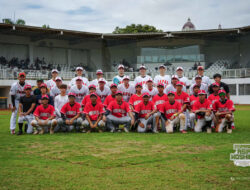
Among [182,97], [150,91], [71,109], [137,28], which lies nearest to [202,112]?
[182,97]

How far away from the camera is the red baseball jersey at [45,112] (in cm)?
894

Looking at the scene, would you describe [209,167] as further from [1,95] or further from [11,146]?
[1,95]

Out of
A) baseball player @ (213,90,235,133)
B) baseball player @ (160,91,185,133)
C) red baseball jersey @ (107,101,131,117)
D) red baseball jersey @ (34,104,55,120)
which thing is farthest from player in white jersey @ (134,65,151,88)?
red baseball jersey @ (34,104,55,120)

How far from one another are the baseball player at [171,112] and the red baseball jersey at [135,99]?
81 cm

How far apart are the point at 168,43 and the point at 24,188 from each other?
32662mm

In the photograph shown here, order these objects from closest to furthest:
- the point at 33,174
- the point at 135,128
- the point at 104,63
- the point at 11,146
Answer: the point at 33,174 → the point at 11,146 → the point at 135,128 → the point at 104,63

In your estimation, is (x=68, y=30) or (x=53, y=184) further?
(x=68, y=30)

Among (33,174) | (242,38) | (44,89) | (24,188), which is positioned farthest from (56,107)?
(242,38)

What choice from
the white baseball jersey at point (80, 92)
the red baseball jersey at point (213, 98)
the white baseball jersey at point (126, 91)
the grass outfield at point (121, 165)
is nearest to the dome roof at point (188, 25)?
→ the white baseball jersey at point (126, 91)

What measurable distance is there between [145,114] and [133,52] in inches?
1070

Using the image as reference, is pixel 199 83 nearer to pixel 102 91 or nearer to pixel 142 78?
pixel 142 78

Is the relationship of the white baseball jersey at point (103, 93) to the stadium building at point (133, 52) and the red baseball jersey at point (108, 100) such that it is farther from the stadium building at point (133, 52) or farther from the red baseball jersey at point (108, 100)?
the stadium building at point (133, 52)

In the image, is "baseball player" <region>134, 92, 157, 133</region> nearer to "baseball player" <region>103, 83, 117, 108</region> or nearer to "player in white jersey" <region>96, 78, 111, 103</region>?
"baseball player" <region>103, 83, 117, 108</region>

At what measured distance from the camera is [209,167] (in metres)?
4.43
